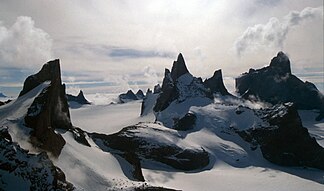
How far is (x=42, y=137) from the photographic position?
175 ft

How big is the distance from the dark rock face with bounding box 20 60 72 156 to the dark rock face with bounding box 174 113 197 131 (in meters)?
45.4

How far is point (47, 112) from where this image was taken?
2206 inches

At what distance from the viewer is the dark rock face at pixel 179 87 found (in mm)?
135675

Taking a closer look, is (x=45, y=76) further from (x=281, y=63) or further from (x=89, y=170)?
(x=281, y=63)

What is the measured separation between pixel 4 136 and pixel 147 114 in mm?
104818

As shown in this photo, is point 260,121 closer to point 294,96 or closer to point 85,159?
point 85,159

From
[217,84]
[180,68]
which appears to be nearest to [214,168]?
[180,68]

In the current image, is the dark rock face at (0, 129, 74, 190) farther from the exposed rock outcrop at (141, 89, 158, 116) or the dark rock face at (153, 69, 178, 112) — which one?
the exposed rock outcrop at (141, 89, 158, 116)

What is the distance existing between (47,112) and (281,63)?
519 ft

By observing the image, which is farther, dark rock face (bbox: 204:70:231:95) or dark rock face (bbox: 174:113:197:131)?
dark rock face (bbox: 204:70:231:95)

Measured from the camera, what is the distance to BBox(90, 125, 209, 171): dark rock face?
284 feet

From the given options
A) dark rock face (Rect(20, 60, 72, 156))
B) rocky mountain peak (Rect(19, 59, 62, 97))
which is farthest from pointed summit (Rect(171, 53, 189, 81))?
rocky mountain peak (Rect(19, 59, 62, 97))

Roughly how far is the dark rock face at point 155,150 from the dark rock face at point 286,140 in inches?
827

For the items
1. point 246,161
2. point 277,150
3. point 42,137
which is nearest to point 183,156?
point 246,161
